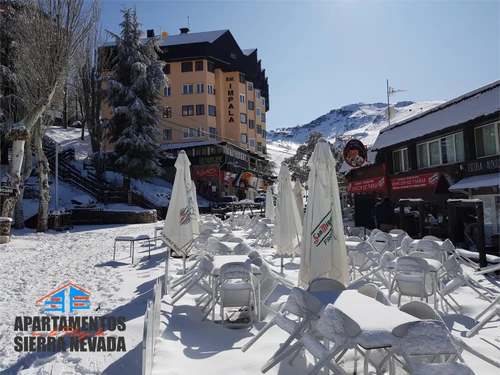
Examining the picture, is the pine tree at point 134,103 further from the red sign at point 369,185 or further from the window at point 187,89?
the red sign at point 369,185

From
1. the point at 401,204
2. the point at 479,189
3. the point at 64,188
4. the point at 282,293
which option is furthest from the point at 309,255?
the point at 64,188

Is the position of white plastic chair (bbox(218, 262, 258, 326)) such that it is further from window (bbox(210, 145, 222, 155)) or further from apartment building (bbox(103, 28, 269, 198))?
window (bbox(210, 145, 222, 155))

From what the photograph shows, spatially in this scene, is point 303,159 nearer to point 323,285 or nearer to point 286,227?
point 286,227

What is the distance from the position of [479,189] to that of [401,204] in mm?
2716

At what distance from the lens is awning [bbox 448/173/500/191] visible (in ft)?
37.8

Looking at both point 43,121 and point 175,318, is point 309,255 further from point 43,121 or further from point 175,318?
point 43,121

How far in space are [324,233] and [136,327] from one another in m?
2.75

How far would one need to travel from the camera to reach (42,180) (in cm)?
1605

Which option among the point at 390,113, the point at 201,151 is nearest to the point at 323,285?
the point at 390,113

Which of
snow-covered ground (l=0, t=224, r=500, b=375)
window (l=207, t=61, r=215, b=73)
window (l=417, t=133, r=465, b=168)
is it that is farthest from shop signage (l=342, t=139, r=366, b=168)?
window (l=207, t=61, r=215, b=73)

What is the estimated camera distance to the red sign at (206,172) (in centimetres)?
3572

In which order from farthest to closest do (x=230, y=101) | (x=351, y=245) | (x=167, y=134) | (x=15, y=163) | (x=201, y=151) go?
(x=230, y=101), (x=167, y=134), (x=201, y=151), (x=15, y=163), (x=351, y=245)

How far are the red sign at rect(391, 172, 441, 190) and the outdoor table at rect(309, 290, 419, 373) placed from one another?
1292cm

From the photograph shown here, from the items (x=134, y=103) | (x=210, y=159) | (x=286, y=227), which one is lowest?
(x=286, y=227)
